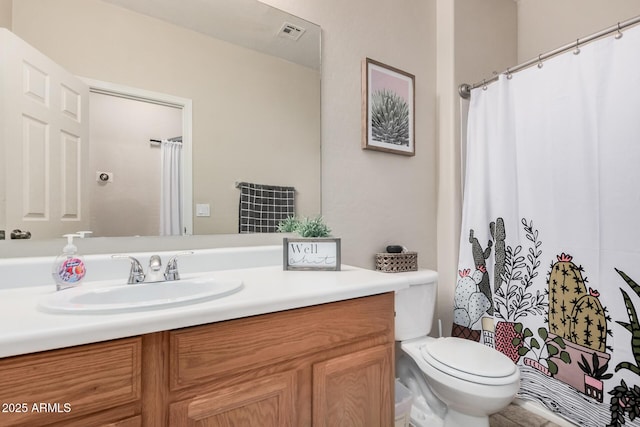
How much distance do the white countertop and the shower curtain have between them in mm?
291

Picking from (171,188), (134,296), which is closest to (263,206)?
(171,188)

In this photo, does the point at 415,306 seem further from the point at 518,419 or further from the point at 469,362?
the point at 518,419

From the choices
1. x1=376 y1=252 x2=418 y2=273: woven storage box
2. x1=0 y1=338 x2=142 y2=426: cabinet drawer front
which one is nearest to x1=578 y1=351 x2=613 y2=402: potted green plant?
x1=376 y1=252 x2=418 y2=273: woven storage box

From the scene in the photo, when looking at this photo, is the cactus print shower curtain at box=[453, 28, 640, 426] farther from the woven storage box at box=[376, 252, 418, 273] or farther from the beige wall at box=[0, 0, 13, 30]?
the beige wall at box=[0, 0, 13, 30]

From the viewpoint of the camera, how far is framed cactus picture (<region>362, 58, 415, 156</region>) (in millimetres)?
1716

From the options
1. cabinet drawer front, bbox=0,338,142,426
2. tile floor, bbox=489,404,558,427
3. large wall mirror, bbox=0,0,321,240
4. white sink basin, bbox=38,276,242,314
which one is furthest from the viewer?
tile floor, bbox=489,404,558,427

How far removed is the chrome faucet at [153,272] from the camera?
1.00m

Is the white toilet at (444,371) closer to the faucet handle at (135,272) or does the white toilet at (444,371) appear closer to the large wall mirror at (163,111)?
the large wall mirror at (163,111)

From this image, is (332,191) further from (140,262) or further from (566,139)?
(566,139)

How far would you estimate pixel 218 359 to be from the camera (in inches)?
29.8

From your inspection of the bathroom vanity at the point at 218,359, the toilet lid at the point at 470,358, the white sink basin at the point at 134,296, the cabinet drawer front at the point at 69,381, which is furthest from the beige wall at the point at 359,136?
the cabinet drawer front at the point at 69,381

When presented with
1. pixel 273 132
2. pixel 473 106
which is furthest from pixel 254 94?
pixel 473 106

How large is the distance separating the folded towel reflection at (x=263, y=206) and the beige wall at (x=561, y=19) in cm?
213

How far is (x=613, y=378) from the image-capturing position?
131cm
